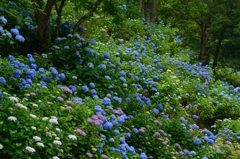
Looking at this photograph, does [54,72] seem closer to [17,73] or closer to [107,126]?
[17,73]

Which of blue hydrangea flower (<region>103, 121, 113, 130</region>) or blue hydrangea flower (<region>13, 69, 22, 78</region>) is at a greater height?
blue hydrangea flower (<region>13, 69, 22, 78</region>)

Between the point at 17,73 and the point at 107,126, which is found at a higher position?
the point at 17,73

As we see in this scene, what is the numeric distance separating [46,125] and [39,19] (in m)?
3.16

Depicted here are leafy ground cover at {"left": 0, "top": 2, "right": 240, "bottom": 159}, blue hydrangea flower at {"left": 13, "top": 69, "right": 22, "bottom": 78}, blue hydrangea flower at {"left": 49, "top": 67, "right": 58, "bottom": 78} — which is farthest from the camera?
blue hydrangea flower at {"left": 49, "top": 67, "right": 58, "bottom": 78}

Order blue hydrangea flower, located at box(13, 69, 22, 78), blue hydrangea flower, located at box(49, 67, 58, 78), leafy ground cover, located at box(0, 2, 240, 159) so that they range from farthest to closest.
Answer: blue hydrangea flower, located at box(49, 67, 58, 78) → blue hydrangea flower, located at box(13, 69, 22, 78) → leafy ground cover, located at box(0, 2, 240, 159)

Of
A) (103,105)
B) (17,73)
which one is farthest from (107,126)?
(17,73)

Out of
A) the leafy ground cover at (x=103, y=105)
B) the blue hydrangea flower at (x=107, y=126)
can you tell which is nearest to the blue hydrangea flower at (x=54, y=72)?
the leafy ground cover at (x=103, y=105)

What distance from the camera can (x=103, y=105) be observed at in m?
4.67

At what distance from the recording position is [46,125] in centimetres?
338

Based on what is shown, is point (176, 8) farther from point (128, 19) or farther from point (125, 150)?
point (125, 150)

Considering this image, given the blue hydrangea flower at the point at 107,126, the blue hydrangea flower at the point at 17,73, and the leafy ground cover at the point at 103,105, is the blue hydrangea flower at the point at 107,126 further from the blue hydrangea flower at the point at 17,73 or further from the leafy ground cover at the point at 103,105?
the blue hydrangea flower at the point at 17,73

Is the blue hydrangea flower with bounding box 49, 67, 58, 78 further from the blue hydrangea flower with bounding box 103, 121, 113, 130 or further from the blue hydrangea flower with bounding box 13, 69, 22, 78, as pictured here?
the blue hydrangea flower with bounding box 103, 121, 113, 130

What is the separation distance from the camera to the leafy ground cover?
3.32 meters

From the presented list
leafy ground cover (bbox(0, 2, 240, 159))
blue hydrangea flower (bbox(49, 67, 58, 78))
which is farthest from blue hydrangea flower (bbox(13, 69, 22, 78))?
blue hydrangea flower (bbox(49, 67, 58, 78))
